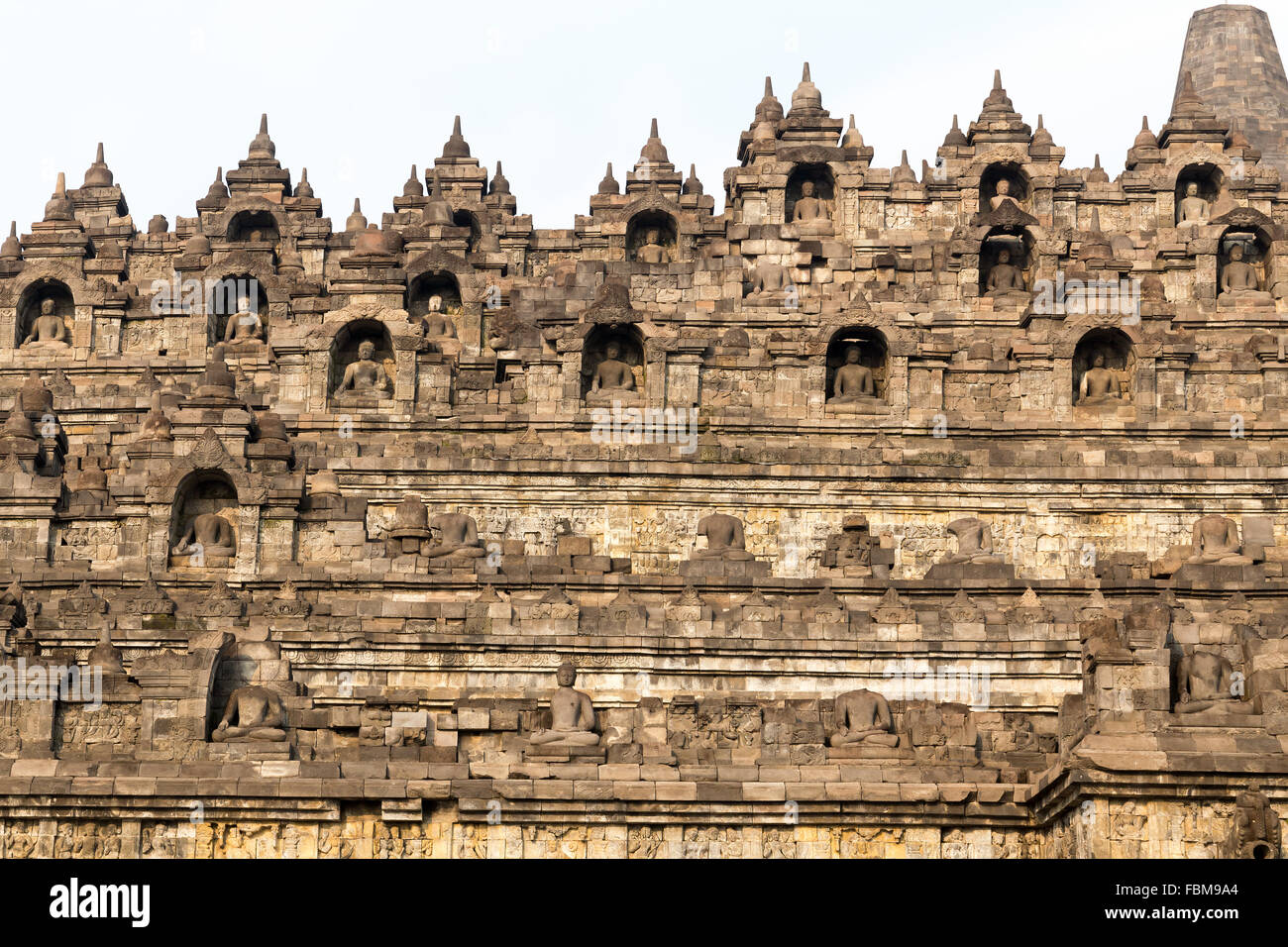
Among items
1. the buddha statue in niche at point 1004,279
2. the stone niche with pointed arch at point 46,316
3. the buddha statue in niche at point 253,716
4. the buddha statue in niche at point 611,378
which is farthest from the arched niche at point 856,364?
the buddha statue in niche at point 253,716

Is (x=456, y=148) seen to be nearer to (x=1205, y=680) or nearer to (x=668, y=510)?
(x=668, y=510)

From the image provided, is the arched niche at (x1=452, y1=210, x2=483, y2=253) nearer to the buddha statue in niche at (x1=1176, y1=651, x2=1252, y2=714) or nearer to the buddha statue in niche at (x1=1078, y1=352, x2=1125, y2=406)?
the buddha statue in niche at (x1=1078, y1=352, x2=1125, y2=406)

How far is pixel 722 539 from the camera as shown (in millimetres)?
56031

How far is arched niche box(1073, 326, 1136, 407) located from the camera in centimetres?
6281

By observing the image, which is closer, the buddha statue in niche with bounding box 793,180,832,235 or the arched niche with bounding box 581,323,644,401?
the arched niche with bounding box 581,323,644,401

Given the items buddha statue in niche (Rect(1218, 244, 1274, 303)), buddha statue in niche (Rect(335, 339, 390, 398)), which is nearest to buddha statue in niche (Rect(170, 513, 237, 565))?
buddha statue in niche (Rect(335, 339, 390, 398))

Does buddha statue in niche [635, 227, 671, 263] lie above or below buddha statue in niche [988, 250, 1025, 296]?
above

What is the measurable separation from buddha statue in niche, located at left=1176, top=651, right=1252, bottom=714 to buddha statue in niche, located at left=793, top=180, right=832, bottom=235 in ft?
94.9

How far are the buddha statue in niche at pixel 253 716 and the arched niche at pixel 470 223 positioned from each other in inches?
1097

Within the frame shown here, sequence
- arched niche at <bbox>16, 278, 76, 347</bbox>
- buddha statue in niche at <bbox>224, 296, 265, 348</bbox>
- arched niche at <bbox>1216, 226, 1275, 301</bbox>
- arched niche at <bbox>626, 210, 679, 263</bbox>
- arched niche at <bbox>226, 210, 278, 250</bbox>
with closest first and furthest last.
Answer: buddha statue in niche at <bbox>224, 296, 265, 348</bbox> → arched niche at <bbox>1216, 226, 1275, 301</bbox> → arched niche at <bbox>16, 278, 76, 347</bbox> → arched niche at <bbox>626, 210, 679, 263</bbox> → arched niche at <bbox>226, 210, 278, 250</bbox>

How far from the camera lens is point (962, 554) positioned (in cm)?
5616

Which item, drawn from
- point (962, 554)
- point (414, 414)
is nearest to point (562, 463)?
point (414, 414)

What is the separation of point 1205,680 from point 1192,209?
30.3m
